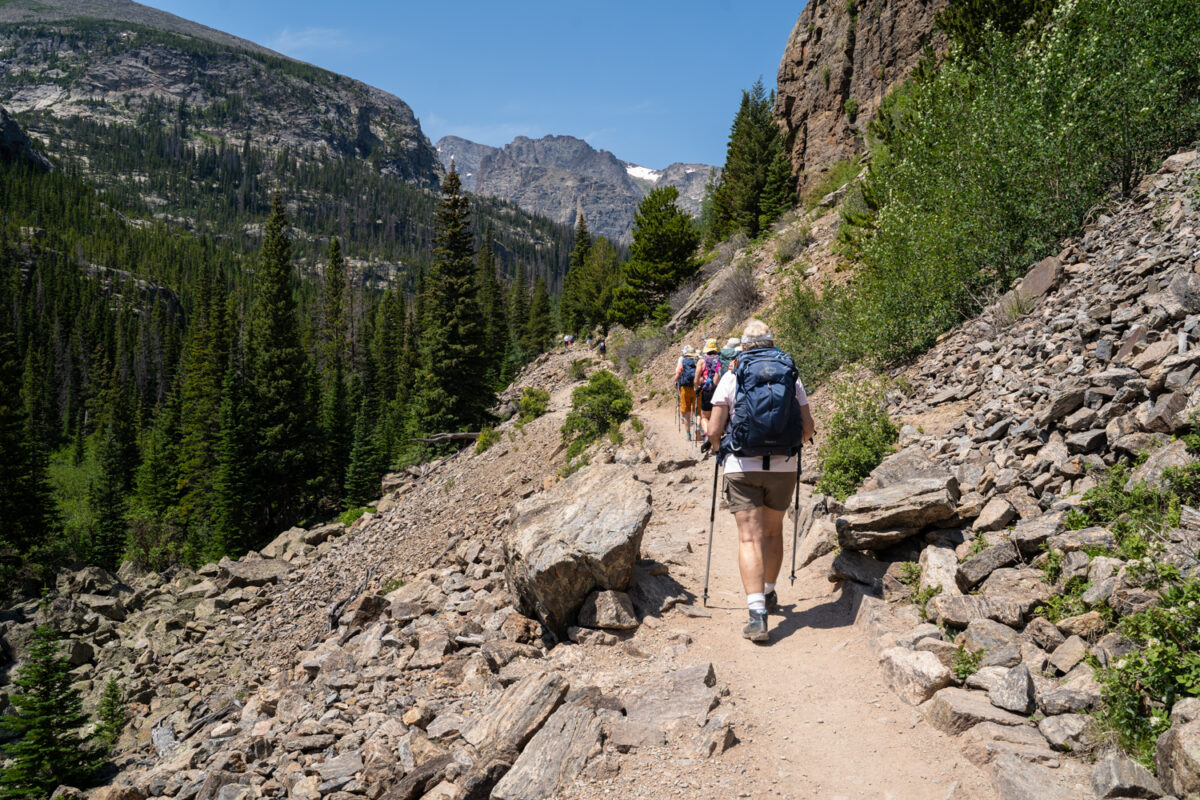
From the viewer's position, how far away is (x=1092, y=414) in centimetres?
567

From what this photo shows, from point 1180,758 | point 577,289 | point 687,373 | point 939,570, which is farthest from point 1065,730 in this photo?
point 577,289

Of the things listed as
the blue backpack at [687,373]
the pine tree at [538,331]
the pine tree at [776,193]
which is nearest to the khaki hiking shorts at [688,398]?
the blue backpack at [687,373]

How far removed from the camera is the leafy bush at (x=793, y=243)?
997 inches

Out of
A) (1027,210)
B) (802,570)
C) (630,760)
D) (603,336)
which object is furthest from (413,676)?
(603,336)

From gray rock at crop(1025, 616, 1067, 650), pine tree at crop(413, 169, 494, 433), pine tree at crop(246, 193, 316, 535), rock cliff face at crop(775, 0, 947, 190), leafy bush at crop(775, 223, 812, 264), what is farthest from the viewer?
pine tree at crop(246, 193, 316, 535)

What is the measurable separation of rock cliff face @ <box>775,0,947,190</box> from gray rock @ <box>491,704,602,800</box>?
2836cm

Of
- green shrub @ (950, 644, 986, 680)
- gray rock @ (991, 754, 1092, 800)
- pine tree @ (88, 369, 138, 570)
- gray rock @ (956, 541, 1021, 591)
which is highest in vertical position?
gray rock @ (956, 541, 1021, 591)

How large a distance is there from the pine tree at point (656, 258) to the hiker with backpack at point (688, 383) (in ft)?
75.1

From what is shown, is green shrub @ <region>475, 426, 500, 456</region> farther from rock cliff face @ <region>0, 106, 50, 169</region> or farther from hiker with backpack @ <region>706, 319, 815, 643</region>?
rock cliff face @ <region>0, 106, 50, 169</region>

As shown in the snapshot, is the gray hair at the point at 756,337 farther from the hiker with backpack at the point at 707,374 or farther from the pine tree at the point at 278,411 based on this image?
the pine tree at the point at 278,411

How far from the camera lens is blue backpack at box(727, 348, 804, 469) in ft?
17.3

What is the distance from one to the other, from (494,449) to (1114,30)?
18150 mm

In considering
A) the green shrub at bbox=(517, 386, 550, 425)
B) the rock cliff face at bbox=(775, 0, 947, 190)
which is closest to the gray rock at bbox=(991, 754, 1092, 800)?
the green shrub at bbox=(517, 386, 550, 425)

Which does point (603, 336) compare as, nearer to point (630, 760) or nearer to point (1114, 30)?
point (1114, 30)
